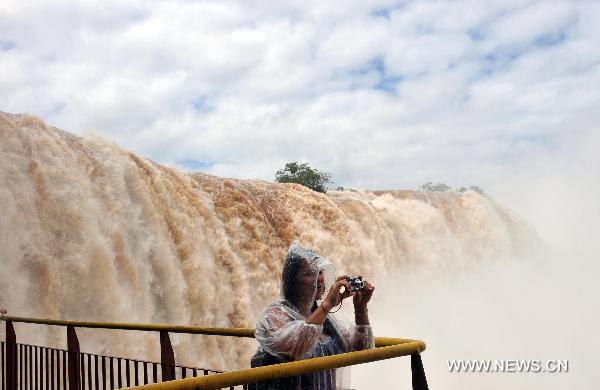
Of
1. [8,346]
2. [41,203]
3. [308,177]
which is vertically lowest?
[8,346]

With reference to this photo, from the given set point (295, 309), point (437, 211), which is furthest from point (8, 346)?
point (437, 211)

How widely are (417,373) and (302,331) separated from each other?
1.57 ft

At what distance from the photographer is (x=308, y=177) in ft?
133

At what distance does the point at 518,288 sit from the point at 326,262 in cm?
2839

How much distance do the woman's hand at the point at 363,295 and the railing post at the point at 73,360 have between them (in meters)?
2.72

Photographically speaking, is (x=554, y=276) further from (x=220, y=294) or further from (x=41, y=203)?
(x=41, y=203)

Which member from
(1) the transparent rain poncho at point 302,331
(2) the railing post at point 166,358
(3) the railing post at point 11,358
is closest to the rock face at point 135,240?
(3) the railing post at point 11,358

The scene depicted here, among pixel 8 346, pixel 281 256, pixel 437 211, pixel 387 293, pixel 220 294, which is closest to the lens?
pixel 8 346

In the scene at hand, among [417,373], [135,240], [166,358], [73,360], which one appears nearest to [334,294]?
[417,373]

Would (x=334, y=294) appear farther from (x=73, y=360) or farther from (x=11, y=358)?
(x=11, y=358)

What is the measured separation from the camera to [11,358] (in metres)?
5.82

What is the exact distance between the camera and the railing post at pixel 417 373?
2.51 meters

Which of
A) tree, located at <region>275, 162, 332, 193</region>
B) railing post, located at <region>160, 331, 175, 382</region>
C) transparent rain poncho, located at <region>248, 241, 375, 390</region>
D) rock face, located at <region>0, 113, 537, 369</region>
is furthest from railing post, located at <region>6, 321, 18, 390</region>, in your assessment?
tree, located at <region>275, 162, 332, 193</region>

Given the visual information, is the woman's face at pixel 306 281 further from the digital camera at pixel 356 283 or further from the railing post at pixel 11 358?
the railing post at pixel 11 358
